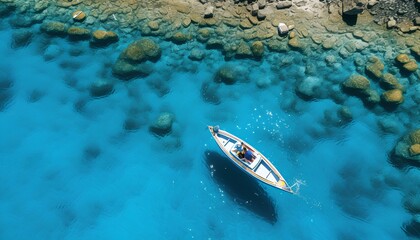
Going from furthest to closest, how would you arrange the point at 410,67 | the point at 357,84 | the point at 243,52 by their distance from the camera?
1. the point at 243,52
2. the point at 410,67
3. the point at 357,84

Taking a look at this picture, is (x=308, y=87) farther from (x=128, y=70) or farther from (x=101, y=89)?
(x=101, y=89)

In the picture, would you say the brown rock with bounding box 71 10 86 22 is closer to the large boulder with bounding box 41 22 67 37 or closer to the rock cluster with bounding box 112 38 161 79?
the large boulder with bounding box 41 22 67 37

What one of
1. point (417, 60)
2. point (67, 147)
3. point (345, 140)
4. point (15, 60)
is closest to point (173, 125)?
point (67, 147)

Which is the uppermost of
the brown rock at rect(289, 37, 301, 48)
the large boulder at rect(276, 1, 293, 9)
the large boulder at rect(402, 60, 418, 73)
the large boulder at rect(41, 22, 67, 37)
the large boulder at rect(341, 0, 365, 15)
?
the large boulder at rect(341, 0, 365, 15)

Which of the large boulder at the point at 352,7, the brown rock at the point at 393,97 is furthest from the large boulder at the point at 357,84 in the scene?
the large boulder at the point at 352,7

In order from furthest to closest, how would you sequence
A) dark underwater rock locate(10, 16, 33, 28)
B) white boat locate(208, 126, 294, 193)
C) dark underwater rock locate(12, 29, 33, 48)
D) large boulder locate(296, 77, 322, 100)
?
dark underwater rock locate(10, 16, 33, 28) → dark underwater rock locate(12, 29, 33, 48) → large boulder locate(296, 77, 322, 100) → white boat locate(208, 126, 294, 193)

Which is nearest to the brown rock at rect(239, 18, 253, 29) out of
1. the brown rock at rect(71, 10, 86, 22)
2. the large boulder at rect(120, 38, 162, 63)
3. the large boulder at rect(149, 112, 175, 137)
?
the large boulder at rect(120, 38, 162, 63)

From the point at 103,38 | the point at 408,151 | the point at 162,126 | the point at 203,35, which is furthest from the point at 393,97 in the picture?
the point at 103,38

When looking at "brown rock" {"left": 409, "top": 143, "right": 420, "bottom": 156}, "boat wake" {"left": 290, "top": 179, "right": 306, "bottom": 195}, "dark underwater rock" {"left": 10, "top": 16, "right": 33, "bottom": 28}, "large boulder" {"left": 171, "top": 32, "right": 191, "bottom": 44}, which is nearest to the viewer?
"boat wake" {"left": 290, "top": 179, "right": 306, "bottom": 195}
